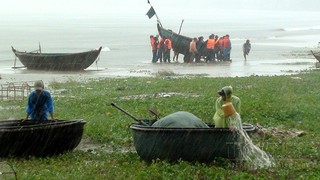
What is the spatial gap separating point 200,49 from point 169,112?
2691 centimetres

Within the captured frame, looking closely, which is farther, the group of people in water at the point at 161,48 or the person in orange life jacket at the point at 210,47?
the group of people in water at the point at 161,48

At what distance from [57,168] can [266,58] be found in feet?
132

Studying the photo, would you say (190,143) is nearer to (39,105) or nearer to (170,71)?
(39,105)

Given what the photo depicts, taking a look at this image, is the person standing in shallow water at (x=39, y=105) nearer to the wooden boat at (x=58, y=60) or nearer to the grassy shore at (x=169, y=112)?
the grassy shore at (x=169, y=112)

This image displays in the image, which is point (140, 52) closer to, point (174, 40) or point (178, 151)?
point (174, 40)

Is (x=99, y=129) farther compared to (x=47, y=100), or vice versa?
(x=99, y=129)

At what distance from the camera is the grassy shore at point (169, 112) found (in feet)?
35.9

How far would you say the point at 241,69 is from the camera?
38969 millimetres

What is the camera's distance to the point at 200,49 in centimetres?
4416

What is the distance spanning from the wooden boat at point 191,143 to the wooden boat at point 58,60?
2944 cm

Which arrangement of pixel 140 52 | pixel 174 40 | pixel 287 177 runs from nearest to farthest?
pixel 287 177, pixel 174 40, pixel 140 52

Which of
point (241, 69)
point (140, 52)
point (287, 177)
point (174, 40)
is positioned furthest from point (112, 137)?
point (140, 52)

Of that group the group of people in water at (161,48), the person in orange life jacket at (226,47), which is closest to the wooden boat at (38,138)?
the group of people in water at (161,48)

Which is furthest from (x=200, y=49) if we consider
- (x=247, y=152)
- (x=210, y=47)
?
(x=247, y=152)
